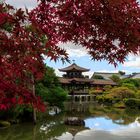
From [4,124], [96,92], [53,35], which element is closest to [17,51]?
[53,35]

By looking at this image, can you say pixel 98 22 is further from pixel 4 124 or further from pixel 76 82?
pixel 76 82

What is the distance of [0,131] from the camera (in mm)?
19656

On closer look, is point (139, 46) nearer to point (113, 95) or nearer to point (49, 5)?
point (49, 5)

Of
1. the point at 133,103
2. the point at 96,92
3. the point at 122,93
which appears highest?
the point at 96,92

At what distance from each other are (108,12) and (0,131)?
17082mm

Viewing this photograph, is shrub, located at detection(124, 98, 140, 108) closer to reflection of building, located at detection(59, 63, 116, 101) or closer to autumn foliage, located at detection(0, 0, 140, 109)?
reflection of building, located at detection(59, 63, 116, 101)

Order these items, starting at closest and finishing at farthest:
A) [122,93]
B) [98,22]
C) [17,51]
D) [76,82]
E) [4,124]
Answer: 1. [17,51]
2. [98,22]
3. [4,124]
4. [122,93]
5. [76,82]

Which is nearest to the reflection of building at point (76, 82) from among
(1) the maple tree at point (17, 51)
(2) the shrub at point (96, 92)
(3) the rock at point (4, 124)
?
(2) the shrub at point (96, 92)

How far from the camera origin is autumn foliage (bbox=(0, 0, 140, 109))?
9.60 ft

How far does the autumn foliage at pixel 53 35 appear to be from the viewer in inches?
115

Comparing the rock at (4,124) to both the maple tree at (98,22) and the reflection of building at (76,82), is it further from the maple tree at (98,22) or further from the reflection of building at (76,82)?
the reflection of building at (76,82)

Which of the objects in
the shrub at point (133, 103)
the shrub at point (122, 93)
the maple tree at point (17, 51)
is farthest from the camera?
the shrub at point (122, 93)

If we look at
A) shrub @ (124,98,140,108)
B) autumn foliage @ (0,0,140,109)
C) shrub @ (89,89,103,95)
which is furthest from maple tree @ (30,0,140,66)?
shrub @ (89,89,103,95)

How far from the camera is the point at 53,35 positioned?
13.3 feet
